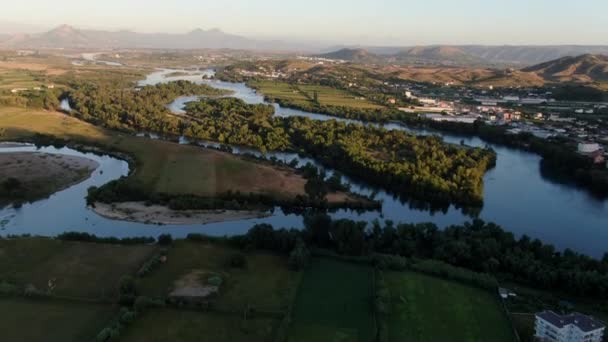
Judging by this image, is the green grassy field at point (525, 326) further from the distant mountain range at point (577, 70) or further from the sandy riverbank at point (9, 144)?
the distant mountain range at point (577, 70)

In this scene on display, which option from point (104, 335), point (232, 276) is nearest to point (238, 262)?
point (232, 276)

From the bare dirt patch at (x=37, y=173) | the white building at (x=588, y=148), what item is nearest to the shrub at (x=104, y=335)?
the bare dirt patch at (x=37, y=173)

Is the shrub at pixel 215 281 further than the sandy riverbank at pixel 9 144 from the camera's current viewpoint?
No

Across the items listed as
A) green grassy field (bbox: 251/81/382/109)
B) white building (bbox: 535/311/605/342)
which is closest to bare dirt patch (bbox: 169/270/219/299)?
white building (bbox: 535/311/605/342)

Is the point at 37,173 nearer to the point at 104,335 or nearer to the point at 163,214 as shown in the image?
the point at 163,214

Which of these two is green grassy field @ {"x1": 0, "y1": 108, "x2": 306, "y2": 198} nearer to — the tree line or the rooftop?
the tree line

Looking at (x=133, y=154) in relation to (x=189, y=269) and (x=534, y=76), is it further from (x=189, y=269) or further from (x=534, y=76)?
(x=534, y=76)

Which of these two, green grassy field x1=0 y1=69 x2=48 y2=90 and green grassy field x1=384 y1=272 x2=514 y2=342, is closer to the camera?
green grassy field x1=384 y1=272 x2=514 y2=342
